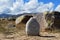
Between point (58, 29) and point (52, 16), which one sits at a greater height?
point (52, 16)

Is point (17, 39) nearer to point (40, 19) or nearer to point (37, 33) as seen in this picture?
point (37, 33)

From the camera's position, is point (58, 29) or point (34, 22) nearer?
point (34, 22)

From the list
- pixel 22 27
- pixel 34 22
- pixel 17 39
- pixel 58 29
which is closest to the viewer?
→ pixel 17 39

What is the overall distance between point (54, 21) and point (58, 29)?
86cm

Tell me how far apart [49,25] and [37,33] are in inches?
155

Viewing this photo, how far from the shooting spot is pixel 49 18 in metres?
17.9

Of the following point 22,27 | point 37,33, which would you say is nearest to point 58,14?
point 22,27

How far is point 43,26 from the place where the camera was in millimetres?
17469

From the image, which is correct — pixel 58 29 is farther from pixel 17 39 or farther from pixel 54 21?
pixel 17 39

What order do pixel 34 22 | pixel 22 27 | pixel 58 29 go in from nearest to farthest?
1. pixel 34 22
2. pixel 58 29
3. pixel 22 27

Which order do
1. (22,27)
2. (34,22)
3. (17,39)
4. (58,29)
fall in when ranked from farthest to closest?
(22,27) < (58,29) < (34,22) < (17,39)

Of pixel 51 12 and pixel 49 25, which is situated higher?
pixel 51 12

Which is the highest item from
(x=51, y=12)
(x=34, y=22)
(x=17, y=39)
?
(x=51, y=12)

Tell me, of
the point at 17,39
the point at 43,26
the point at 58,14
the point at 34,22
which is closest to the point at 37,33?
the point at 34,22
